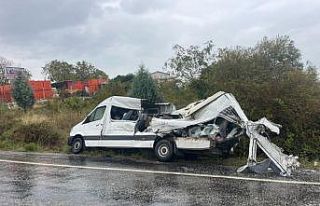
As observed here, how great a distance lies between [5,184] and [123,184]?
2666mm

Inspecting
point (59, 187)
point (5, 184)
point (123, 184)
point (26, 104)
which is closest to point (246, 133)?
point (123, 184)

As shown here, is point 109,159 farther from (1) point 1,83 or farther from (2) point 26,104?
(1) point 1,83

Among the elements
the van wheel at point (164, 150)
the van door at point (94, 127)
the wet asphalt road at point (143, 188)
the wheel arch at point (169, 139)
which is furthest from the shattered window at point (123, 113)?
the wet asphalt road at point (143, 188)

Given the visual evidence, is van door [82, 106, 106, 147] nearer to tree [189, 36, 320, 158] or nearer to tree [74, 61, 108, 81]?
tree [189, 36, 320, 158]

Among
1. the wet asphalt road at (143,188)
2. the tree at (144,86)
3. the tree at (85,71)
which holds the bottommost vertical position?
the wet asphalt road at (143,188)

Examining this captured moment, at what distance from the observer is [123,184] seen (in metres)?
10.2

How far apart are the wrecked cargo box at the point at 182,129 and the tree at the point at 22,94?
2395 cm

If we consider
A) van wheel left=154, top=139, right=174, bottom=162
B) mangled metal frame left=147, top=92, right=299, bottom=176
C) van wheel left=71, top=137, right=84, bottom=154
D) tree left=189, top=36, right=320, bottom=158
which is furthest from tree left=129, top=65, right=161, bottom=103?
van wheel left=154, top=139, right=174, bottom=162

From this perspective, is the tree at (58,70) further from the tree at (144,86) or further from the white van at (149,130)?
the white van at (149,130)

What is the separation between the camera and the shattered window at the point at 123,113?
15.5 metres

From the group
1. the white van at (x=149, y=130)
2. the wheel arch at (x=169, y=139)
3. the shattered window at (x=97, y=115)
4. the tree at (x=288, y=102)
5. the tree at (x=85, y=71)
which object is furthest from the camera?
the tree at (x=85, y=71)

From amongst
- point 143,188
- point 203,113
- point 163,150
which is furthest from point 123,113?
point 143,188

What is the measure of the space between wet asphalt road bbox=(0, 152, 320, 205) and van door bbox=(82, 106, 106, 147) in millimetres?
2705

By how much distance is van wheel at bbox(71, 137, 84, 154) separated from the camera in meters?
16.5
